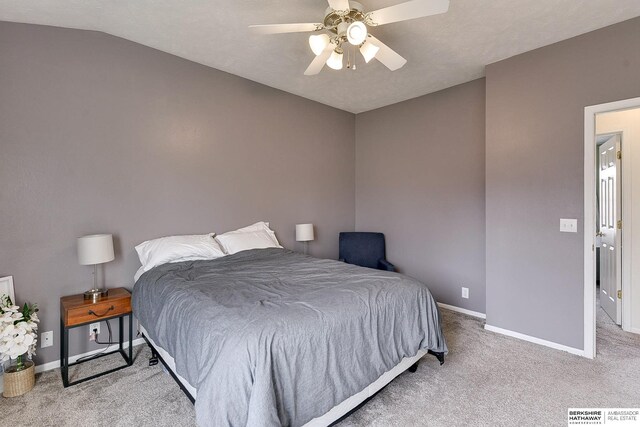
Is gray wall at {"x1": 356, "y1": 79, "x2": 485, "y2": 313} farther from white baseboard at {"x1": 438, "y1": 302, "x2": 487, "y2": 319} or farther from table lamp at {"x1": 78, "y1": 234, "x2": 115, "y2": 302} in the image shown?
table lamp at {"x1": 78, "y1": 234, "x2": 115, "y2": 302}

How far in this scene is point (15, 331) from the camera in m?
2.02

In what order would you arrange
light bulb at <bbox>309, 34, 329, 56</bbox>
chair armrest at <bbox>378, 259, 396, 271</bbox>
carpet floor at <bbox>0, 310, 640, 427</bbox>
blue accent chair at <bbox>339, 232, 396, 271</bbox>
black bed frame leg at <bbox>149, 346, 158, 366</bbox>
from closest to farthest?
carpet floor at <bbox>0, 310, 640, 427</bbox> < light bulb at <bbox>309, 34, 329, 56</bbox> < black bed frame leg at <bbox>149, 346, 158, 366</bbox> < chair armrest at <bbox>378, 259, 396, 271</bbox> < blue accent chair at <bbox>339, 232, 396, 271</bbox>

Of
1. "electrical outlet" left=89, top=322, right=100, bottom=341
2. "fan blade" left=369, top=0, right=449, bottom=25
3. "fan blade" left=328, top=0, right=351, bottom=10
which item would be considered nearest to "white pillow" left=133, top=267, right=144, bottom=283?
"electrical outlet" left=89, top=322, right=100, bottom=341

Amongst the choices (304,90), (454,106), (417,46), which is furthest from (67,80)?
(454,106)

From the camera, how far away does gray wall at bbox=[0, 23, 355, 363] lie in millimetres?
2307

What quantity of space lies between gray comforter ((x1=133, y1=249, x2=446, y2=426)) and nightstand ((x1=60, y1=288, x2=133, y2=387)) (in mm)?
130

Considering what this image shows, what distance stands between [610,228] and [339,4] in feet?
13.5

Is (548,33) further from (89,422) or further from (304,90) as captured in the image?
(89,422)

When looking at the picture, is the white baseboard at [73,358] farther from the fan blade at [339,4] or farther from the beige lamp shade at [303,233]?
the fan blade at [339,4]

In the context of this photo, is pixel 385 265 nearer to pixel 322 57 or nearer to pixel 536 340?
pixel 536 340

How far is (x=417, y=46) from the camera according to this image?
2779 mm

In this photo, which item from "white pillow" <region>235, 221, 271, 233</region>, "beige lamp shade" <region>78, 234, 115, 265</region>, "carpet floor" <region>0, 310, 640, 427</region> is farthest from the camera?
"white pillow" <region>235, 221, 271, 233</region>

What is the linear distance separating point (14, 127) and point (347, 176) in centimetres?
377

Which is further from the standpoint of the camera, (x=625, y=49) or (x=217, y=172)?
(x=217, y=172)
